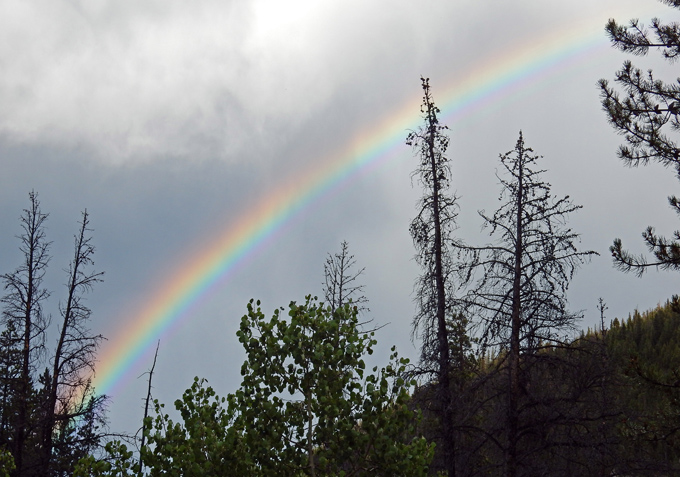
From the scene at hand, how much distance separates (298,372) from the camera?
31.8ft

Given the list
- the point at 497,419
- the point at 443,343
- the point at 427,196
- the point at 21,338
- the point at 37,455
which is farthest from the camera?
the point at 37,455

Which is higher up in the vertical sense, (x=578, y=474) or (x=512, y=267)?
(x=512, y=267)

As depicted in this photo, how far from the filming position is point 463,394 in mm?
16219

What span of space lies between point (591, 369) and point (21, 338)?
17.0m

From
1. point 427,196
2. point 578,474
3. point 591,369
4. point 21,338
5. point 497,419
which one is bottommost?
point 578,474

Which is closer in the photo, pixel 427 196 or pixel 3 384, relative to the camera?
pixel 427 196

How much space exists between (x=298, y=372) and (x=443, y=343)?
823 centimetres

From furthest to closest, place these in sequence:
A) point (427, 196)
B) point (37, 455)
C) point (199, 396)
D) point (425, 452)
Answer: point (37, 455) → point (427, 196) → point (199, 396) → point (425, 452)

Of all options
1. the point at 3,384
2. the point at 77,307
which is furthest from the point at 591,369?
the point at 3,384

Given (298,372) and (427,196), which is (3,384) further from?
(298,372)

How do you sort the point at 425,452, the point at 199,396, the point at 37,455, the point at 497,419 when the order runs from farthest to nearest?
the point at 37,455 → the point at 497,419 → the point at 199,396 → the point at 425,452

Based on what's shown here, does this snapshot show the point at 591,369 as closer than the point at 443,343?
Yes

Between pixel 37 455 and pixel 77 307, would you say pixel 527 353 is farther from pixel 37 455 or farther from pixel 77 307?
pixel 37 455

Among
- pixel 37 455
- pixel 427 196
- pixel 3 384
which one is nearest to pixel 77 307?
pixel 3 384
